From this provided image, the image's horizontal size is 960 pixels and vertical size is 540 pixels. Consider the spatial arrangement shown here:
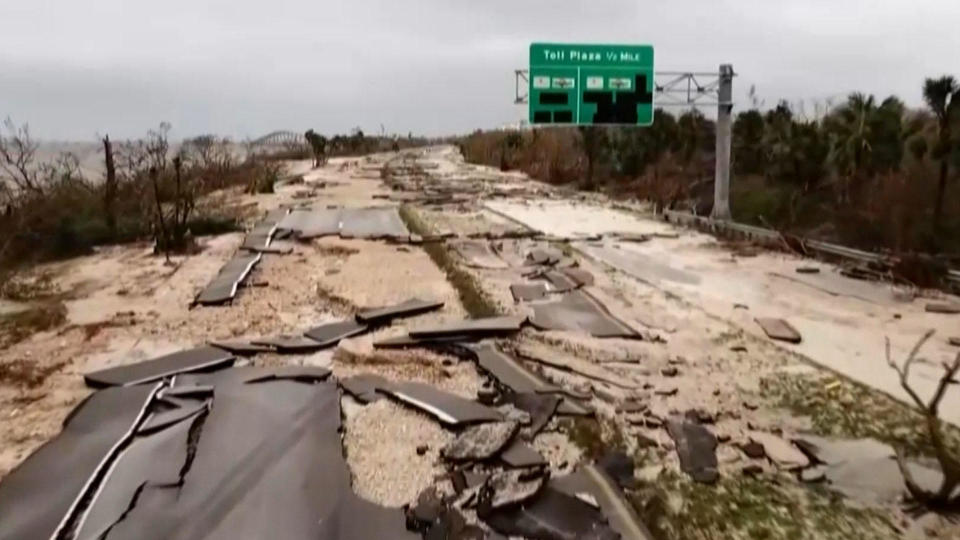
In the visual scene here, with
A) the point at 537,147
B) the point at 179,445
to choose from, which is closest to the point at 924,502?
the point at 179,445

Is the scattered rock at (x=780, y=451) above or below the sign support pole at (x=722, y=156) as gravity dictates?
below

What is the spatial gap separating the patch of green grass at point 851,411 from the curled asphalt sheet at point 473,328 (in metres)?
2.65

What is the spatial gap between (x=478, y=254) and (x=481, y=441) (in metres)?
8.12

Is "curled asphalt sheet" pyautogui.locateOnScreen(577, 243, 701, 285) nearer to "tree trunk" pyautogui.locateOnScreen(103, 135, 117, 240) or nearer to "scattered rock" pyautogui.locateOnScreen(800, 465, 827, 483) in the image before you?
"scattered rock" pyautogui.locateOnScreen(800, 465, 827, 483)

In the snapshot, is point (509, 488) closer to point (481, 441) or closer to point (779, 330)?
point (481, 441)

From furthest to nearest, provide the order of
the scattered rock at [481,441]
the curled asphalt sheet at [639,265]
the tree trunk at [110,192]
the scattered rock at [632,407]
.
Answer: the tree trunk at [110,192] → the curled asphalt sheet at [639,265] → the scattered rock at [632,407] → the scattered rock at [481,441]

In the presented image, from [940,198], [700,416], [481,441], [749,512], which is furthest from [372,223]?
[749,512]

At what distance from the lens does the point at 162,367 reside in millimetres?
6766

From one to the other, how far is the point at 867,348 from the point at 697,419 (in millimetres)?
2993

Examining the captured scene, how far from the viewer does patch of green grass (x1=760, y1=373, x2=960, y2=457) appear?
5.49 m

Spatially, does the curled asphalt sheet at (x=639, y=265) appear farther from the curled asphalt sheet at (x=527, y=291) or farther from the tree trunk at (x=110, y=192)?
the tree trunk at (x=110, y=192)

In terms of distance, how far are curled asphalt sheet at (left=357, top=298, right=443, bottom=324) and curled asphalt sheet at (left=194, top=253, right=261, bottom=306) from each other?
2007 millimetres

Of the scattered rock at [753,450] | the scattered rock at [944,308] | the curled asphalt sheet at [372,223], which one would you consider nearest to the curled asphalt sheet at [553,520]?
the scattered rock at [753,450]

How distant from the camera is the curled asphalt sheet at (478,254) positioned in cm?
1225
